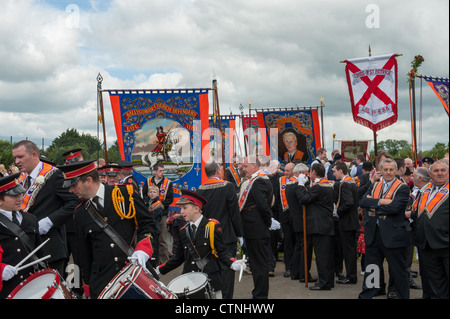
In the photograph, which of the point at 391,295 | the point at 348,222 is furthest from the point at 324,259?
the point at 391,295

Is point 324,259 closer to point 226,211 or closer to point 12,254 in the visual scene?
point 226,211

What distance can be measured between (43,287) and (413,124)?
392 inches

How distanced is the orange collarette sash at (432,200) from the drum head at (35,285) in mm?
4537

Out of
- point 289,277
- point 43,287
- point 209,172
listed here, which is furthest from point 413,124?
point 43,287

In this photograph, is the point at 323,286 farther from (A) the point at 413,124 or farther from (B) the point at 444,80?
(B) the point at 444,80

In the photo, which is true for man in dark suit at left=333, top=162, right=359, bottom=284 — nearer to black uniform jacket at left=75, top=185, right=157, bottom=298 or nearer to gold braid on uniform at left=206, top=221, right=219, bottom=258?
gold braid on uniform at left=206, top=221, right=219, bottom=258

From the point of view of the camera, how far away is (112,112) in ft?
32.4

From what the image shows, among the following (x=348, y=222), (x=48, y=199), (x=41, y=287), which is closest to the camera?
(x=41, y=287)

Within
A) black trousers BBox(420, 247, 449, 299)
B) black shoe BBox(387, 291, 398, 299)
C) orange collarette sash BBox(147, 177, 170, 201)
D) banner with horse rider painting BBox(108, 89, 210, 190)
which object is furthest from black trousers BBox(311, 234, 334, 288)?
orange collarette sash BBox(147, 177, 170, 201)

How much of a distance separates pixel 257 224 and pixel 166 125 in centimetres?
334

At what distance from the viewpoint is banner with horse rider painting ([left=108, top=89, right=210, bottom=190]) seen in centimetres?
980

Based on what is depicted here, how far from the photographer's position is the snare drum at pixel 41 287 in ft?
13.6

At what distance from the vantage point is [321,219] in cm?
857

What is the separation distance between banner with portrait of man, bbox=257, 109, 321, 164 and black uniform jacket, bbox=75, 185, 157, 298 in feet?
32.4
